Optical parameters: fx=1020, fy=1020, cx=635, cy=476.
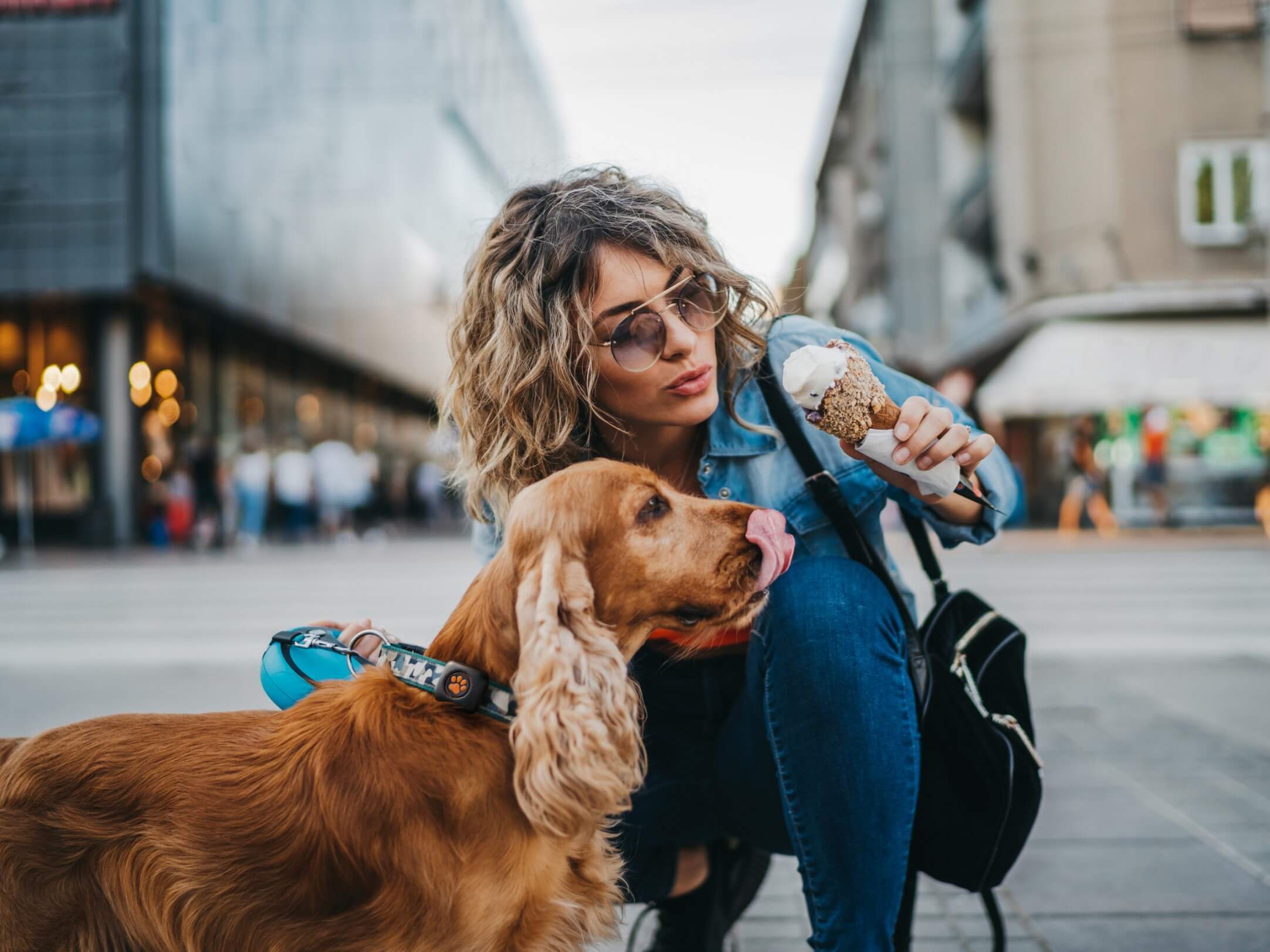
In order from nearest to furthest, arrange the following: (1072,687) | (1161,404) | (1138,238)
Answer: (1072,687) < (1161,404) < (1138,238)

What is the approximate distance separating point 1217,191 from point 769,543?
1755 centimetres

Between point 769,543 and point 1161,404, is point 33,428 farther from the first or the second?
point 1161,404

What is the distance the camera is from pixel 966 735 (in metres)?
2.01

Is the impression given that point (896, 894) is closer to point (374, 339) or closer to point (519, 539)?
point (519, 539)

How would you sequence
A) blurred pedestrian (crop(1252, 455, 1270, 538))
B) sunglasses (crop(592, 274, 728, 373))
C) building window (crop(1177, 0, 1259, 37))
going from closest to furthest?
sunglasses (crop(592, 274, 728, 373)) < blurred pedestrian (crop(1252, 455, 1270, 538)) < building window (crop(1177, 0, 1259, 37))

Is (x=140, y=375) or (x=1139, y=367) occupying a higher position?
(x=140, y=375)

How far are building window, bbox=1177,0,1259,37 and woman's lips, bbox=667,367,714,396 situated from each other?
17555 mm

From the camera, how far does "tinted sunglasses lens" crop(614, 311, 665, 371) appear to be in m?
2.24

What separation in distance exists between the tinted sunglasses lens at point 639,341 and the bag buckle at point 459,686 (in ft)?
2.63

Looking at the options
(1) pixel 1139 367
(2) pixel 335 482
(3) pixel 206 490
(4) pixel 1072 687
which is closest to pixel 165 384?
(3) pixel 206 490

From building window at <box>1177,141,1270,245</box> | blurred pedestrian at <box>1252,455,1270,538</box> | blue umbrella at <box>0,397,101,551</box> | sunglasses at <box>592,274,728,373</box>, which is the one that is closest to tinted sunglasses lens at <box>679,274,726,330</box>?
sunglasses at <box>592,274,728,373</box>

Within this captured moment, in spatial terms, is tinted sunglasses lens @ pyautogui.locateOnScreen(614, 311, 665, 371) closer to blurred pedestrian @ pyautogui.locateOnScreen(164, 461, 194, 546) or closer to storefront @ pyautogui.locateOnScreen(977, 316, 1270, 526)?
storefront @ pyautogui.locateOnScreen(977, 316, 1270, 526)

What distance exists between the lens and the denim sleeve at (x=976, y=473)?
6.98 ft

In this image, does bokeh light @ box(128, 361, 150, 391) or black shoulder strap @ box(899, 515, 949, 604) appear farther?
bokeh light @ box(128, 361, 150, 391)
